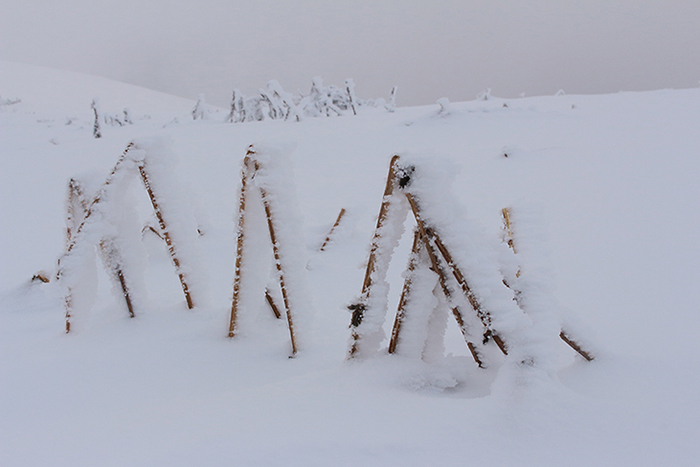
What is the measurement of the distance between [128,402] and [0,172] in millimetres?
5063

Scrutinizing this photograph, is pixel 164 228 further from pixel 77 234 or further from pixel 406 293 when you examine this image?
pixel 406 293

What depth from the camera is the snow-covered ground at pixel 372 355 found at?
2.86 feet

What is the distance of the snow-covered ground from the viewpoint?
871mm

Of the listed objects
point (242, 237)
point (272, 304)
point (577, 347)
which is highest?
point (242, 237)

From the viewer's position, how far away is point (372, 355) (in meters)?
1.31

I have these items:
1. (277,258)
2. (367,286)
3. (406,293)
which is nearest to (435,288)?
(406,293)

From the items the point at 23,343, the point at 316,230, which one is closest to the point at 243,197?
the point at 23,343

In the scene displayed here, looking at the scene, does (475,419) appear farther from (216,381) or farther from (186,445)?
(216,381)

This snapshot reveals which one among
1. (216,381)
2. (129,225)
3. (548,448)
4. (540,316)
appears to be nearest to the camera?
(548,448)

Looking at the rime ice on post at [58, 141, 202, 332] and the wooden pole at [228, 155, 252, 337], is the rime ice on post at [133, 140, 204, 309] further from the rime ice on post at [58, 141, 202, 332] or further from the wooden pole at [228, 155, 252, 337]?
the wooden pole at [228, 155, 252, 337]

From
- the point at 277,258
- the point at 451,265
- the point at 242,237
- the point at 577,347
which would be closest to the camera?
the point at 451,265

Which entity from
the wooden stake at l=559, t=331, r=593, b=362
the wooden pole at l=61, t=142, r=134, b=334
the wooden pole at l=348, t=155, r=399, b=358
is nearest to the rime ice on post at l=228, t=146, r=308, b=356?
the wooden pole at l=348, t=155, r=399, b=358

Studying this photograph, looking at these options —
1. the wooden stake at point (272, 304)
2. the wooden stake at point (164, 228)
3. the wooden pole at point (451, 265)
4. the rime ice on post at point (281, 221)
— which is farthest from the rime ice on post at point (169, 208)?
the wooden pole at point (451, 265)

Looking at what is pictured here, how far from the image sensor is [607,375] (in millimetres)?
1164
